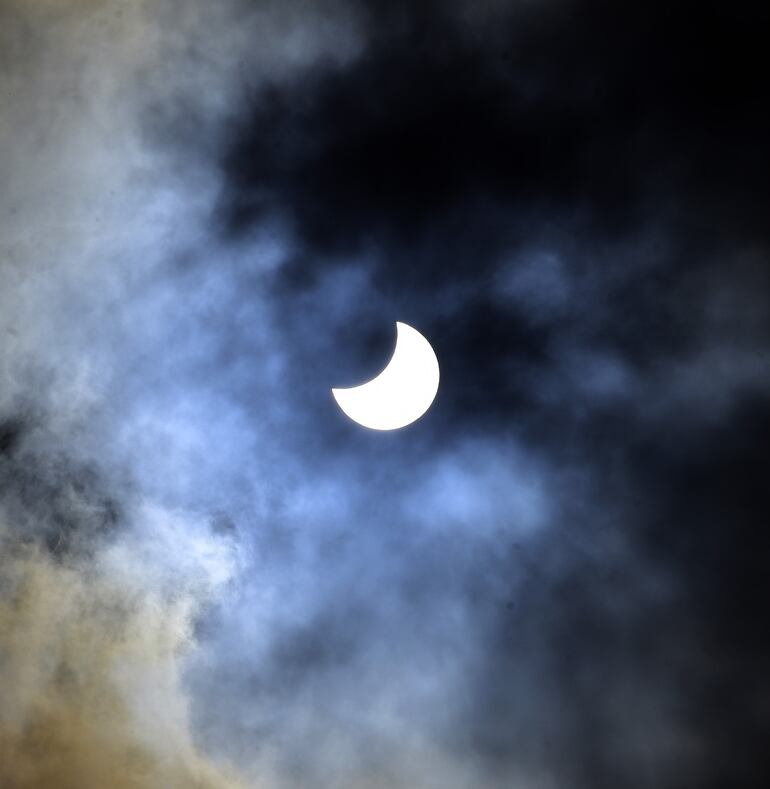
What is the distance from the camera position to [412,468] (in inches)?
347

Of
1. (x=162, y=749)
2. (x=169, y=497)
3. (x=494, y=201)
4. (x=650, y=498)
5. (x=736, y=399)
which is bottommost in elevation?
(x=162, y=749)

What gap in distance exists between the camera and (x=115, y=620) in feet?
29.3

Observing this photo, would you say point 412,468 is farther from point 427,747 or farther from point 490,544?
point 427,747

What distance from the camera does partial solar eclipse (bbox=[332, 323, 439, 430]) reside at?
28.9ft

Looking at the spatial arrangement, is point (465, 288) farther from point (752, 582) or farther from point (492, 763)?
point (492, 763)

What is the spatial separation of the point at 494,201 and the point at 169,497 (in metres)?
4.72

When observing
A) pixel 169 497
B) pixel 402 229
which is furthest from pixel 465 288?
pixel 169 497

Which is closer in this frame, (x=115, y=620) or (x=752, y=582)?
(x=752, y=582)

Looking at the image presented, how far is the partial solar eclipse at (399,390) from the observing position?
880 cm

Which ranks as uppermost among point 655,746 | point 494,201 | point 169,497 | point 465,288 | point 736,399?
point 494,201

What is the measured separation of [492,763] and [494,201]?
5818 mm

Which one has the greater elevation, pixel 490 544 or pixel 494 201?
pixel 494 201

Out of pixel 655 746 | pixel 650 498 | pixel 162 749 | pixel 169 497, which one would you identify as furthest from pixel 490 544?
pixel 162 749

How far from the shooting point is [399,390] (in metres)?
8.88
